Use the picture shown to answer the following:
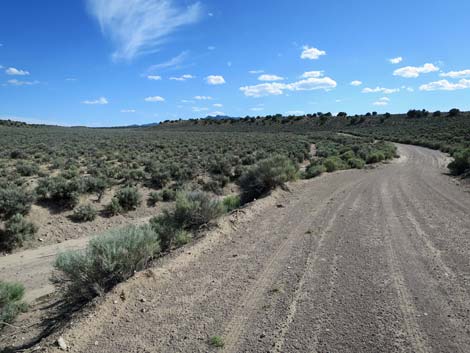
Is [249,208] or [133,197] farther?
[133,197]

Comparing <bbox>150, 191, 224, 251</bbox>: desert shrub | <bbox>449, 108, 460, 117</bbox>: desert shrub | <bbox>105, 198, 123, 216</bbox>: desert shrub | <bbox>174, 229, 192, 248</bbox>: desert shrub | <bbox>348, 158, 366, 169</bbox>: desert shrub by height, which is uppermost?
<bbox>449, 108, 460, 117</bbox>: desert shrub

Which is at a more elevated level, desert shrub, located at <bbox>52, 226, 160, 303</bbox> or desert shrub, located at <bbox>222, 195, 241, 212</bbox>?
desert shrub, located at <bbox>52, 226, 160, 303</bbox>

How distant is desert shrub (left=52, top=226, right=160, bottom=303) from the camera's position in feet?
19.5

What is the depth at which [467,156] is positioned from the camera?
20938 millimetres

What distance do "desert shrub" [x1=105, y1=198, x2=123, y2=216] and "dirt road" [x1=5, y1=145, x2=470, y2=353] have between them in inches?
262

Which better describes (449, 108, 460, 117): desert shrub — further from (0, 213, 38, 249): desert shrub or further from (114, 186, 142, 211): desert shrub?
(0, 213, 38, 249): desert shrub

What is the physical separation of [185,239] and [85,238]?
5.48 meters

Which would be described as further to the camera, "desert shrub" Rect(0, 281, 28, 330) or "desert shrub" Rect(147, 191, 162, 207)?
"desert shrub" Rect(147, 191, 162, 207)

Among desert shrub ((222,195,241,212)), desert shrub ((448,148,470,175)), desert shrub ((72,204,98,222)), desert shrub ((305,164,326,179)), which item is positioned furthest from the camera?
desert shrub ((305,164,326,179))

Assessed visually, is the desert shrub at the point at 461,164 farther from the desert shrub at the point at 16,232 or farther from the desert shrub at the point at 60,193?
the desert shrub at the point at 16,232

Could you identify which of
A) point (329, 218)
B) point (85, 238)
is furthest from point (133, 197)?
point (329, 218)

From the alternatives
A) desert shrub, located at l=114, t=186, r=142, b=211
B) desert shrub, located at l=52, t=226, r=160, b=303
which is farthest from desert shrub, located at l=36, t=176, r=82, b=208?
desert shrub, located at l=52, t=226, r=160, b=303

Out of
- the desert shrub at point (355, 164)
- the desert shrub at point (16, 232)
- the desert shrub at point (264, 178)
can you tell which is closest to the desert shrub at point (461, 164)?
the desert shrub at point (355, 164)

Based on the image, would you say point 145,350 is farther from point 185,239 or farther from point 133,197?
point 133,197
